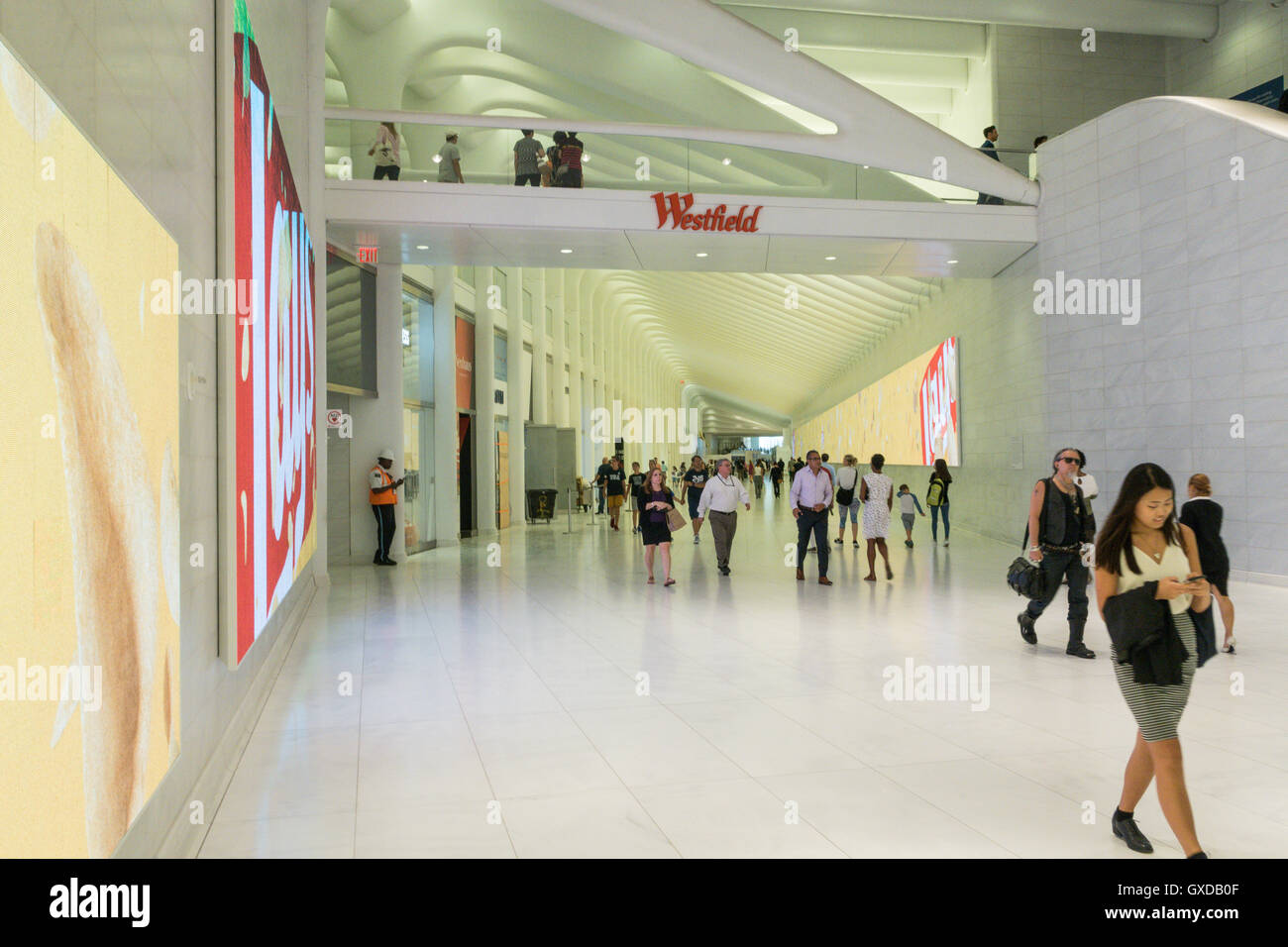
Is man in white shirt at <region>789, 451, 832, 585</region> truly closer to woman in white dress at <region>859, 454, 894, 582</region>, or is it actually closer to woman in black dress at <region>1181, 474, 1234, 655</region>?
woman in white dress at <region>859, 454, 894, 582</region>

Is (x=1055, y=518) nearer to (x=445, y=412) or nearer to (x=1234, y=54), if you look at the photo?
(x=445, y=412)

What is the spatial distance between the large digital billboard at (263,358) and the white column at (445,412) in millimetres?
9242

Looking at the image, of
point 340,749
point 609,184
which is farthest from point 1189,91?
point 340,749

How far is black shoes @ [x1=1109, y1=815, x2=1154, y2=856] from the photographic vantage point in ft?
11.4

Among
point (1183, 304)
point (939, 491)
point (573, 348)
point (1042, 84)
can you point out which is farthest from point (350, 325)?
point (573, 348)

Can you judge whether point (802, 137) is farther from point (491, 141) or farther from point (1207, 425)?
point (1207, 425)

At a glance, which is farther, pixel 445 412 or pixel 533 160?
pixel 445 412

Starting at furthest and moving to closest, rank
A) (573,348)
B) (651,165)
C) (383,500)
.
Answer: (573,348), (383,500), (651,165)

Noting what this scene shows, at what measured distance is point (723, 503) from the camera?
12586 millimetres

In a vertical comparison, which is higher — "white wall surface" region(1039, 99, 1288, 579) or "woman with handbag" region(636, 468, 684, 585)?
"white wall surface" region(1039, 99, 1288, 579)

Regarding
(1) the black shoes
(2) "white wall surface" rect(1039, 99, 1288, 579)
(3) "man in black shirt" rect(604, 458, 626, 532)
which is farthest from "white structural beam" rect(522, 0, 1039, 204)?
(1) the black shoes

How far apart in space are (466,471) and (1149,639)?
18237mm

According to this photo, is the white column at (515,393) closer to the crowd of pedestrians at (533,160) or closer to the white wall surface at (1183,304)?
the crowd of pedestrians at (533,160)
